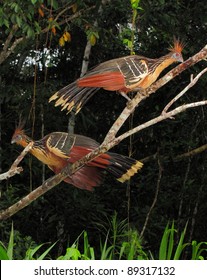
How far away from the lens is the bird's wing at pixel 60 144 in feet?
11.0

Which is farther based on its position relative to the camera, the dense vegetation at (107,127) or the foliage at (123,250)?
the dense vegetation at (107,127)

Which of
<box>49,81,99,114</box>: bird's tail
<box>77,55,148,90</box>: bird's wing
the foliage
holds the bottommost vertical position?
the foliage

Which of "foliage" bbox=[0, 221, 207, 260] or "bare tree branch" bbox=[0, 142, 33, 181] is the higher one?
"bare tree branch" bbox=[0, 142, 33, 181]

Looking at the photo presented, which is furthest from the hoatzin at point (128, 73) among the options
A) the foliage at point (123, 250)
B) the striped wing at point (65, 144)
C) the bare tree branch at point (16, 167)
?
the foliage at point (123, 250)

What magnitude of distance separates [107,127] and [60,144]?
3.85 feet

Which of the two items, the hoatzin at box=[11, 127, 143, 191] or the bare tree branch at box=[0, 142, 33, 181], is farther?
the hoatzin at box=[11, 127, 143, 191]

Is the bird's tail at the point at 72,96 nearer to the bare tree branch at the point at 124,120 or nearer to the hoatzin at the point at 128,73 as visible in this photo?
the hoatzin at the point at 128,73

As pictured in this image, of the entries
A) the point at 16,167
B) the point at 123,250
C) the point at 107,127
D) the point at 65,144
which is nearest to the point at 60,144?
the point at 65,144

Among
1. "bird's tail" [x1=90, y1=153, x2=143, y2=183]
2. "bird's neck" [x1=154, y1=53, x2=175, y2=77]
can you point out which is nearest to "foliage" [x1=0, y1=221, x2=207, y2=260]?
"bird's tail" [x1=90, y1=153, x2=143, y2=183]

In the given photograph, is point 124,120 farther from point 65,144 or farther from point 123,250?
point 123,250

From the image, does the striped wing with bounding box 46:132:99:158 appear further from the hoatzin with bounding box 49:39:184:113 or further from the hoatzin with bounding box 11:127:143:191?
the hoatzin with bounding box 49:39:184:113

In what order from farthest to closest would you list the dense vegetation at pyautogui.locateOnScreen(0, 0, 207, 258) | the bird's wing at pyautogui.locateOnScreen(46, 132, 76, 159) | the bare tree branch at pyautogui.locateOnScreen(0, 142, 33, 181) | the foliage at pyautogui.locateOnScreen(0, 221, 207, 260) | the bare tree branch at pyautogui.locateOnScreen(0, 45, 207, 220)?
the dense vegetation at pyautogui.locateOnScreen(0, 0, 207, 258) → the bird's wing at pyautogui.locateOnScreen(46, 132, 76, 159) → the bare tree branch at pyautogui.locateOnScreen(0, 142, 33, 181) → the bare tree branch at pyautogui.locateOnScreen(0, 45, 207, 220) → the foliage at pyautogui.locateOnScreen(0, 221, 207, 260)

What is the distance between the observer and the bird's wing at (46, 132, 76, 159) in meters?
3.35

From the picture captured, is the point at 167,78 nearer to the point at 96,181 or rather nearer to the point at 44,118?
the point at 96,181
